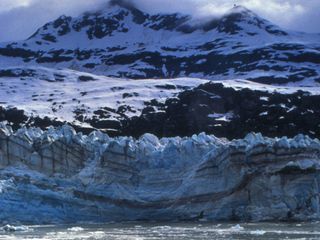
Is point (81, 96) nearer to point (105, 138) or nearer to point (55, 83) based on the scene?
point (55, 83)

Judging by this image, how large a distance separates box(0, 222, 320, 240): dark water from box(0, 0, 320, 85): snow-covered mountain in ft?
297

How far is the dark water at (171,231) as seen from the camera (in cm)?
3688

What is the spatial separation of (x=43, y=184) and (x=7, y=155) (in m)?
3.74

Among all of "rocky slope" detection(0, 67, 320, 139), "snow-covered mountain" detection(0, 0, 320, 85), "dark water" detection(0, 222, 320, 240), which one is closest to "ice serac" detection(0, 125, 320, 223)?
"dark water" detection(0, 222, 320, 240)

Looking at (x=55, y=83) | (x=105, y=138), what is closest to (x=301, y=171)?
(x=105, y=138)

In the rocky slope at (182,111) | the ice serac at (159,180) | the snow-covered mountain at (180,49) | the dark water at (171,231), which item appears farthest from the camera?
the snow-covered mountain at (180,49)

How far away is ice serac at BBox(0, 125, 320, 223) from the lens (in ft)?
148

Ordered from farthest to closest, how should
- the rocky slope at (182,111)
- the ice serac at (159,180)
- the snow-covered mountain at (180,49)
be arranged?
1. the snow-covered mountain at (180,49)
2. the rocky slope at (182,111)
3. the ice serac at (159,180)

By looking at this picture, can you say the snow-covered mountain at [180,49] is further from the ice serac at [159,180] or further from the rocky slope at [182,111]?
the ice serac at [159,180]

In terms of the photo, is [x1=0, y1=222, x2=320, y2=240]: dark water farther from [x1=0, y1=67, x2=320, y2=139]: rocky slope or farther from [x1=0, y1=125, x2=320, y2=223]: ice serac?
[x1=0, y1=67, x2=320, y2=139]: rocky slope

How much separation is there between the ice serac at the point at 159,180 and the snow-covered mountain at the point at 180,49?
85.5 meters

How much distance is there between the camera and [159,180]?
47344 millimetres

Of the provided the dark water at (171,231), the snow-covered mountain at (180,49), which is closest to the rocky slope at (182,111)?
the snow-covered mountain at (180,49)

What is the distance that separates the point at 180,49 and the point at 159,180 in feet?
406
